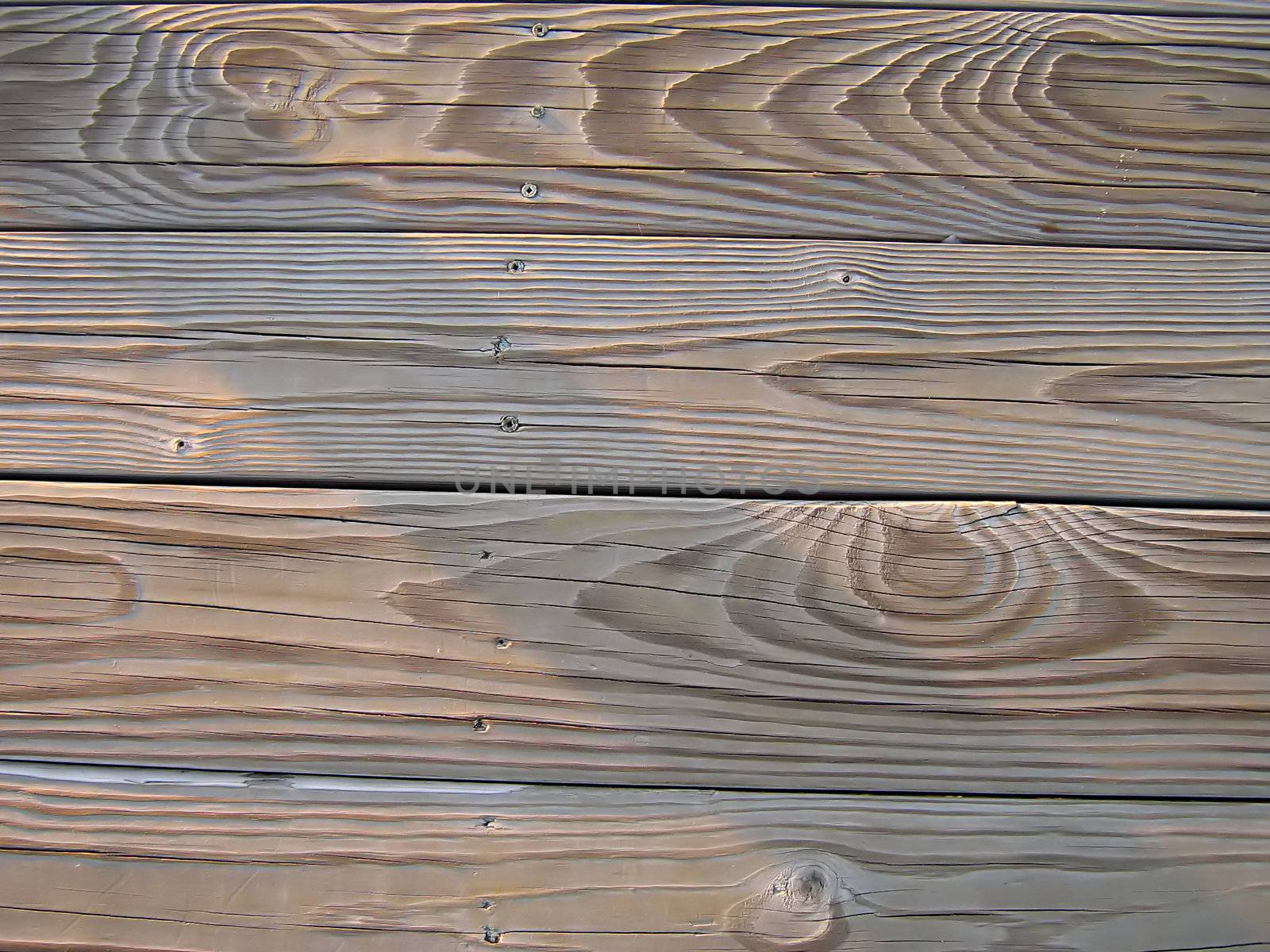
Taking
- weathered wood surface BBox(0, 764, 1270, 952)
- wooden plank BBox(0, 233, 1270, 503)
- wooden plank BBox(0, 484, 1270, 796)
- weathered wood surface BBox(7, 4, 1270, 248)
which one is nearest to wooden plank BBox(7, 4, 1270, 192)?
weathered wood surface BBox(7, 4, 1270, 248)

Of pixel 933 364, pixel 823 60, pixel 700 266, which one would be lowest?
pixel 933 364

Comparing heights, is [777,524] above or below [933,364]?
below

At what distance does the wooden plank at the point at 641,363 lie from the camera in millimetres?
984

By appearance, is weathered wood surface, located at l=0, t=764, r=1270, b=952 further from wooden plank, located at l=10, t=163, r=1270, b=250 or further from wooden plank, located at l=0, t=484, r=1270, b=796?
wooden plank, located at l=10, t=163, r=1270, b=250

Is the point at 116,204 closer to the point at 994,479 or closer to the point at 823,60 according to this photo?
the point at 823,60

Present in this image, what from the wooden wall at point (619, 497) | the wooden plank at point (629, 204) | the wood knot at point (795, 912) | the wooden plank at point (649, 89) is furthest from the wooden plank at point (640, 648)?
the wooden plank at point (649, 89)

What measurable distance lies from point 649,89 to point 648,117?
0.12 feet

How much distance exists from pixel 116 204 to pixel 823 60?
3.04 ft

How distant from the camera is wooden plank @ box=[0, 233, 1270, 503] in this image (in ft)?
3.23

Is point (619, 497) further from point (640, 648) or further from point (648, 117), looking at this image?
point (648, 117)

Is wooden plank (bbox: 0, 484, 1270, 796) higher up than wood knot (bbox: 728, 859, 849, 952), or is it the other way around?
wooden plank (bbox: 0, 484, 1270, 796)

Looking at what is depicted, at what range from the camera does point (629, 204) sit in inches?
40.6

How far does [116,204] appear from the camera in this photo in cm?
102

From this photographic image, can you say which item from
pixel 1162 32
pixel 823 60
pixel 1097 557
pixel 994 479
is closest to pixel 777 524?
pixel 994 479
